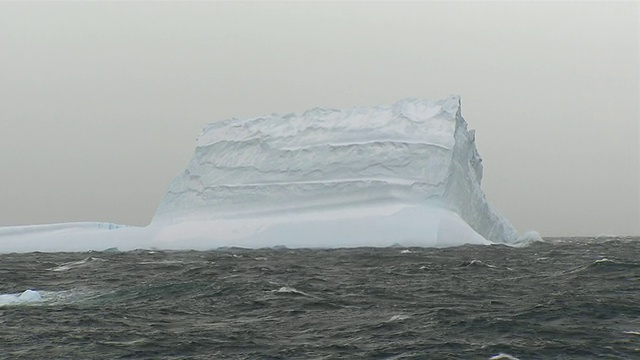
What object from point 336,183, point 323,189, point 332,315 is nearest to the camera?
point 332,315

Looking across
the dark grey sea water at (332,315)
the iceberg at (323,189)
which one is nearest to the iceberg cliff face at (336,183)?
the iceberg at (323,189)

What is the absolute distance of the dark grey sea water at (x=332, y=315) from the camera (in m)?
8.02

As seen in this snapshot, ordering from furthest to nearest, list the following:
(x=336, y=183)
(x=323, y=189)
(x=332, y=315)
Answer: (x=323, y=189), (x=336, y=183), (x=332, y=315)

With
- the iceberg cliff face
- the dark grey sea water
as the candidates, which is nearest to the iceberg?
the iceberg cliff face

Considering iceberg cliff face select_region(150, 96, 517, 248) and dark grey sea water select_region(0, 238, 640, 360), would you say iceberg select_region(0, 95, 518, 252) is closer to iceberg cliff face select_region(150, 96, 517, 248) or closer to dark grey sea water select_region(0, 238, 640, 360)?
iceberg cliff face select_region(150, 96, 517, 248)

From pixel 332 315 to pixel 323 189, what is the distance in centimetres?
2381

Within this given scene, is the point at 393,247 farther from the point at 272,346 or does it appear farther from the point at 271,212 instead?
the point at 272,346

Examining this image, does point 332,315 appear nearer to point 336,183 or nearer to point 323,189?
point 336,183

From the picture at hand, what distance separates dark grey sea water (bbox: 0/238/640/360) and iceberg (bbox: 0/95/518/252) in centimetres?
1489

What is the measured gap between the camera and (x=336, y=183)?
3406 centimetres

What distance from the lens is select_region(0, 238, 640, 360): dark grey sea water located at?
26.3 feet

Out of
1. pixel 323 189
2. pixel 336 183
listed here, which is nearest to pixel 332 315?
pixel 336 183

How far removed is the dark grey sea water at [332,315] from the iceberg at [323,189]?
14.9 metres

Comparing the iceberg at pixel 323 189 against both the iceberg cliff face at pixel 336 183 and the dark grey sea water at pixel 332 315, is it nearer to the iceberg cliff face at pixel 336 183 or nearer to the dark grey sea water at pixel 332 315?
the iceberg cliff face at pixel 336 183
